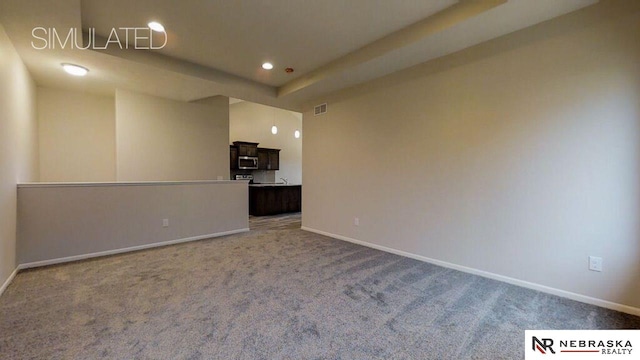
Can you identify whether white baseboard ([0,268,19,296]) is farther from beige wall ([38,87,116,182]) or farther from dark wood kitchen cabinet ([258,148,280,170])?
dark wood kitchen cabinet ([258,148,280,170])

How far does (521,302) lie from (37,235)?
5328 mm

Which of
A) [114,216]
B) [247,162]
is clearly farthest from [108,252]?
[247,162]

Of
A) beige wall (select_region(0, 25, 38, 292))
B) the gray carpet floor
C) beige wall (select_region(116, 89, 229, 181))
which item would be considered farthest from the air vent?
beige wall (select_region(0, 25, 38, 292))

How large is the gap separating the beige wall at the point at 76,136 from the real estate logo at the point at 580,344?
6544 millimetres

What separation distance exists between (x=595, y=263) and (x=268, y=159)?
7405 millimetres

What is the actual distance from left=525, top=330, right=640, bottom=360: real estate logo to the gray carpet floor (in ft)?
0.26

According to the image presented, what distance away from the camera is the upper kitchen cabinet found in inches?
299

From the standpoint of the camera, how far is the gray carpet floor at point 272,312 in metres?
1.70

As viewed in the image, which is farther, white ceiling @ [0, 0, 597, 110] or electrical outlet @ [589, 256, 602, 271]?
white ceiling @ [0, 0, 597, 110]

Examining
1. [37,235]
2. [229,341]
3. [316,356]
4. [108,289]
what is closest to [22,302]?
[108,289]

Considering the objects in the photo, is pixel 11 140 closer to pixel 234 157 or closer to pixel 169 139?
pixel 169 139

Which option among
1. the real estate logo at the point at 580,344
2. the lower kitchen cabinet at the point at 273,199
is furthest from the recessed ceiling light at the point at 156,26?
the lower kitchen cabinet at the point at 273,199

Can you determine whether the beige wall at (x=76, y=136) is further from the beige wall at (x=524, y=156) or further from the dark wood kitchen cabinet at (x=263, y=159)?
the beige wall at (x=524, y=156)

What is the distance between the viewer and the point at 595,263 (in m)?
2.30
